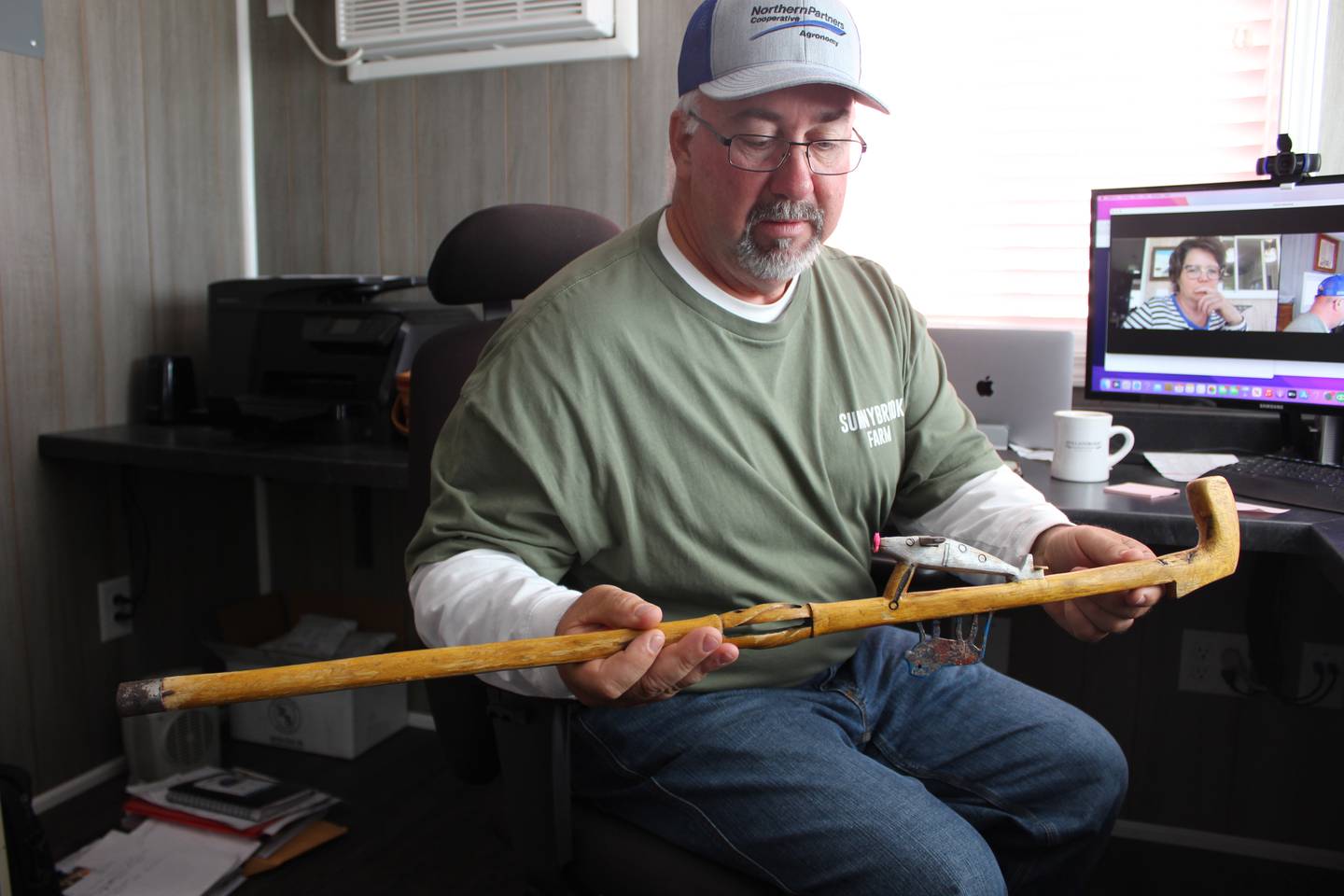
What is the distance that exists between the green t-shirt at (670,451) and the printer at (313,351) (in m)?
0.92

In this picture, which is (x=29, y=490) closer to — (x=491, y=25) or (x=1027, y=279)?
(x=491, y=25)

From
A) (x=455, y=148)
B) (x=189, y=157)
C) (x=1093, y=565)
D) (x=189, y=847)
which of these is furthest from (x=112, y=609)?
(x=1093, y=565)

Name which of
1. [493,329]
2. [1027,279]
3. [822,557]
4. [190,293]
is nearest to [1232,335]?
[1027,279]

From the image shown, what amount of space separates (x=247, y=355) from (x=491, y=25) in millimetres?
894

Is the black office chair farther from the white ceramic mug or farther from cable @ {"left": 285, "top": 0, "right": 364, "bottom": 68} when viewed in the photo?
cable @ {"left": 285, "top": 0, "right": 364, "bottom": 68}

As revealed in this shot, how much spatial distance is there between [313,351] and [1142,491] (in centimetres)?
158

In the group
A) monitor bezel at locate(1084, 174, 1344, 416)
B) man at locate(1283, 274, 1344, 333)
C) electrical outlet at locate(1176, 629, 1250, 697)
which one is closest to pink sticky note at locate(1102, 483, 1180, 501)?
monitor bezel at locate(1084, 174, 1344, 416)

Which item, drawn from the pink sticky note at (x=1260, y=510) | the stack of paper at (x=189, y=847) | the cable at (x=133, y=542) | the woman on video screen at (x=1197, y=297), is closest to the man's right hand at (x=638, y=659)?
the pink sticky note at (x=1260, y=510)

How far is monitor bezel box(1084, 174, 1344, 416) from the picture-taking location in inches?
63.9

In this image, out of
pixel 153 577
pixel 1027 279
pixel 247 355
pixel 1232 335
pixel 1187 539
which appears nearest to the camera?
pixel 1187 539

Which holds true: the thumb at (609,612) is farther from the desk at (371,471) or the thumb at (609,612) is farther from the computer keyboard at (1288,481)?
the computer keyboard at (1288,481)

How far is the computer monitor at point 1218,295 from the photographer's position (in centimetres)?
161

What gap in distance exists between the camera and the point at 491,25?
2215 mm

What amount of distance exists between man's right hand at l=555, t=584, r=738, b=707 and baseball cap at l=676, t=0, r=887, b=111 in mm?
614
